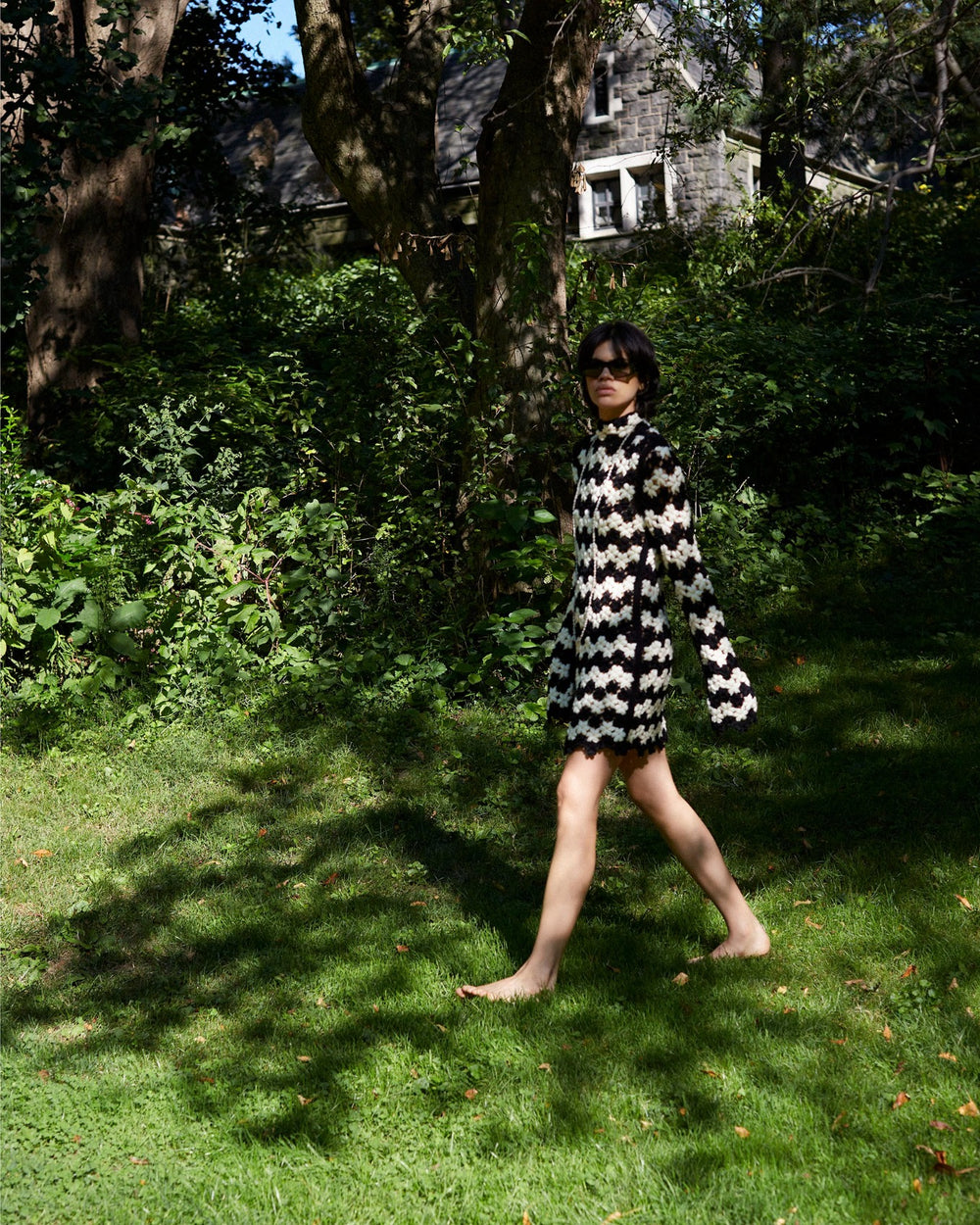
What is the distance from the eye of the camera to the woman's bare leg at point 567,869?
3.64m

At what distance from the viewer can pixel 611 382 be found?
3.65 metres

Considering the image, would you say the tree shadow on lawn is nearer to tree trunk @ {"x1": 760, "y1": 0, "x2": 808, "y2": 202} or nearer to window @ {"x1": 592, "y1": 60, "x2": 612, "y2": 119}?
tree trunk @ {"x1": 760, "y1": 0, "x2": 808, "y2": 202}

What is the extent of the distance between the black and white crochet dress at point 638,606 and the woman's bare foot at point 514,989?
756mm

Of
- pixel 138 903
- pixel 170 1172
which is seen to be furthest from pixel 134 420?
pixel 170 1172

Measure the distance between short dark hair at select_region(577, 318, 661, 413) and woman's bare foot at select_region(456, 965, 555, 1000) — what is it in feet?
6.13

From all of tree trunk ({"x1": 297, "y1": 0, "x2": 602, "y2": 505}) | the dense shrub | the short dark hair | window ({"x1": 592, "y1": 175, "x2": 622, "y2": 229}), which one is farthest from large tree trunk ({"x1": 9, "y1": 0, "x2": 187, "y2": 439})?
window ({"x1": 592, "y1": 175, "x2": 622, "y2": 229})

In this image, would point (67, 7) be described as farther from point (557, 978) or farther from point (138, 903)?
point (557, 978)

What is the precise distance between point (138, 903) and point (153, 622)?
8.34 feet

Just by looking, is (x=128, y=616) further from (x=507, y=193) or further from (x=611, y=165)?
(x=611, y=165)

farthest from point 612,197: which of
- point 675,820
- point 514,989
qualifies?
point 514,989

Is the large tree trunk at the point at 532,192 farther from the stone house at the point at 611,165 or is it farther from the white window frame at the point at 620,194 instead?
the white window frame at the point at 620,194

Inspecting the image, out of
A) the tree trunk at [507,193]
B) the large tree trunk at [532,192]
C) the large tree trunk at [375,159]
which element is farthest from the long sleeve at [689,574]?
the large tree trunk at [375,159]

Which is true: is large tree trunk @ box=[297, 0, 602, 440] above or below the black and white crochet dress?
above

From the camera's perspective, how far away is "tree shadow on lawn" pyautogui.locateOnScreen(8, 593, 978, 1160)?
11.1 feet
